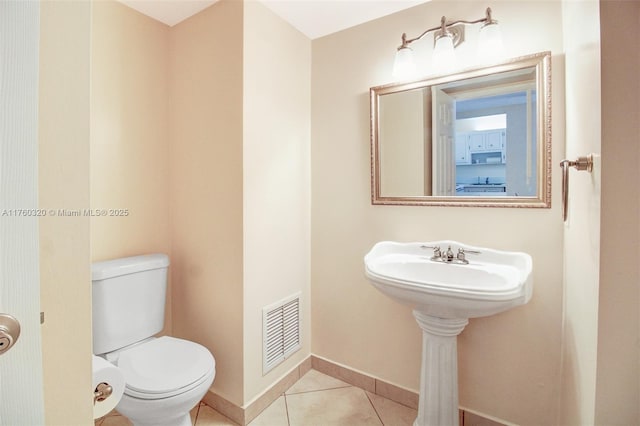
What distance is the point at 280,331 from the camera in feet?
6.14

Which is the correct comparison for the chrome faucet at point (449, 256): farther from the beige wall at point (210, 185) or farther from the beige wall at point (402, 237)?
the beige wall at point (210, 185)

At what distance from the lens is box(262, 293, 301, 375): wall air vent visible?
1771 millimetres

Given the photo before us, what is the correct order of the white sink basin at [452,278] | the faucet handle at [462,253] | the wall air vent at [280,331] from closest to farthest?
the white sink basin at [452,278] < the faucet handle at [462,253] < the wall air vent at [280,331]

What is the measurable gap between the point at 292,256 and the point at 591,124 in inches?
59.9

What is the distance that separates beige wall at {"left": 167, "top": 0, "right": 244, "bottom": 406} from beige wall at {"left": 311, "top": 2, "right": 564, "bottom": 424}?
0.60 metres

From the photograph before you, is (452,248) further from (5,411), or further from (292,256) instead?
(5,411)

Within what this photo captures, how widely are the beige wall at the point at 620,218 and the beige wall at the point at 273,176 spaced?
1.37 m

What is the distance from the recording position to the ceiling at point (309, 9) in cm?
170

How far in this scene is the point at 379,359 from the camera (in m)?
1.87

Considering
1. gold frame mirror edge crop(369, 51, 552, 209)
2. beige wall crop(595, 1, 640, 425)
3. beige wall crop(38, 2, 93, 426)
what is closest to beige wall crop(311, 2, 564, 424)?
gold frame mirror edge crop(369, 51, 552, 209)

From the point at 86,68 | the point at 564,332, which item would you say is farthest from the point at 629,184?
the point at 86,68

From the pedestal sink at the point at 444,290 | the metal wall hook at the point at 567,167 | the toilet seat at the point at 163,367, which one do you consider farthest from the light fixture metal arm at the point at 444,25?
the toilet seat at the point at 163,367

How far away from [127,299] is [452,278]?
1586mm

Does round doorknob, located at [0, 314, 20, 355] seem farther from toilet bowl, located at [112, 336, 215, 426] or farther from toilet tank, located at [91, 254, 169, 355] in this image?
toilet tank, located at [91, 254, 169, 355]
